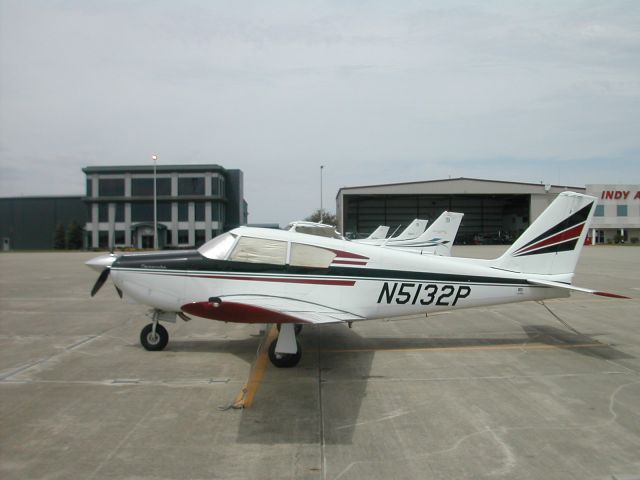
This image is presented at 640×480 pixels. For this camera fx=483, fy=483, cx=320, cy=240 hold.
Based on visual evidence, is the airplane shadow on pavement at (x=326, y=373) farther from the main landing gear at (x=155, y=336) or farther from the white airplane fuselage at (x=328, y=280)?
the white airplane fuselage at (x=328, y=280)

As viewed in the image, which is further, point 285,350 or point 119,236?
point 119,236

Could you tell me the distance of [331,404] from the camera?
209 inches

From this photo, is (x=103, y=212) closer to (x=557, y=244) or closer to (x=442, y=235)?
(x=442, y=235)

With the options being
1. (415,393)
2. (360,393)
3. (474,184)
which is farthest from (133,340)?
(474,184)

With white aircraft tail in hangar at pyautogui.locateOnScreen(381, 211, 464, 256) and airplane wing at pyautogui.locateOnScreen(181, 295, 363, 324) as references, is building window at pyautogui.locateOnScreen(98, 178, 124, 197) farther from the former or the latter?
airplane wing at pyautogui.locateOnScreen(181, 295, 363, 324)

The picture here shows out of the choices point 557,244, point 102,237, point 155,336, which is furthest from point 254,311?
point 102,237

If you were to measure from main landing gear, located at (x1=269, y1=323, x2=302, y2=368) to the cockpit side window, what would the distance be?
974 mm

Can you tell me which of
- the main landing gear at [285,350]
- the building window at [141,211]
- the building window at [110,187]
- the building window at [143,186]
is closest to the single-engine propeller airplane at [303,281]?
the main landing gear at [285,350]

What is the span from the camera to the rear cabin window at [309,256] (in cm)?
697

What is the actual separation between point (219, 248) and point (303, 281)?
1.35 m

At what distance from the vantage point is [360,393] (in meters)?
5.70

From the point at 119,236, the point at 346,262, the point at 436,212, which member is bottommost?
the point at 119,236

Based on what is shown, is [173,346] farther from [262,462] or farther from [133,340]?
[262,462]

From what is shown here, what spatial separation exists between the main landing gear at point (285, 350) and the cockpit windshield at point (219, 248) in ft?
4.53
